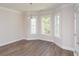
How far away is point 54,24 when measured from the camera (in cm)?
545

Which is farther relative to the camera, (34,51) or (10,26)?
(10,26)

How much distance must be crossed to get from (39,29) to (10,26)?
72.9 inches

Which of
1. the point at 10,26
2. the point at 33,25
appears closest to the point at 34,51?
the point at 10,26

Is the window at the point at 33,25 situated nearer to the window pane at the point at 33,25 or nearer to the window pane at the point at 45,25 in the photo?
the window pane at the point at 33,25

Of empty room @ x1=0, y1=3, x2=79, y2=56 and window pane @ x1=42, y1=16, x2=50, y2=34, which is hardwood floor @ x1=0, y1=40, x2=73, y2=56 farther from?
window pane @ x1=42, y1=16, x2=50, y2=34

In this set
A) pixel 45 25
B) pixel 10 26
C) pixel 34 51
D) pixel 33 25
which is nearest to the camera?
pixel 34 51

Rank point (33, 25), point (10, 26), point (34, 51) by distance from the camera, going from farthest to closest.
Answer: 1. point (33, 25)
2. point (10, 26)
3. point (34, 51)

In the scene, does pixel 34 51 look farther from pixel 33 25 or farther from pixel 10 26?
pixel 33 25

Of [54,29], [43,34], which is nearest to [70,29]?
[54,29]

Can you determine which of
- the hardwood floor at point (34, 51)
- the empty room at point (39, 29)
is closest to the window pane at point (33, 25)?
the empty room at point (39, 29)

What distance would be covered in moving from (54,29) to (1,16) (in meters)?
2.53

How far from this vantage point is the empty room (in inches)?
158

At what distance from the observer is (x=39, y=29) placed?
21.4 ft

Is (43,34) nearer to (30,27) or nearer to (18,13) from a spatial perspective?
(30,27)
